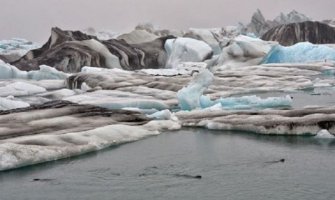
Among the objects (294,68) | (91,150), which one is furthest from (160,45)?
(91,150)

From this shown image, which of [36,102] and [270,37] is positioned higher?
[270,37]

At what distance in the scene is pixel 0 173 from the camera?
1598cm

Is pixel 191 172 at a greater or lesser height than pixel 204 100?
lesser

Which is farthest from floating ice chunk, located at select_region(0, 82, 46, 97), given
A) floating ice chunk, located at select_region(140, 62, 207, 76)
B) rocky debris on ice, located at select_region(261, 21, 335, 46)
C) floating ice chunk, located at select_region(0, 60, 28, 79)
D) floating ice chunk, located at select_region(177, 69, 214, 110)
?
rocky debris on ice, located at select_region(261, 21, 335, 46)

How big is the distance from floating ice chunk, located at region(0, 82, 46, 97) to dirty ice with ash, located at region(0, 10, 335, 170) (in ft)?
0.27

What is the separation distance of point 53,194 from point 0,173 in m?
3.33

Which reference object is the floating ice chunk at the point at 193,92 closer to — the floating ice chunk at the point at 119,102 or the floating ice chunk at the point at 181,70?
the floating ice chunk at the point at 119,102

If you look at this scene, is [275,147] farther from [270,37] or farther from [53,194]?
[270,37]

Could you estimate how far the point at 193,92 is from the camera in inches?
1109

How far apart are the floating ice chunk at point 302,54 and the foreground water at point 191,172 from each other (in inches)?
1575

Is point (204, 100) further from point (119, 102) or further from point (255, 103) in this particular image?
point (119, 102)

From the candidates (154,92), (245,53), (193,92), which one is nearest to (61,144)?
(193,92)

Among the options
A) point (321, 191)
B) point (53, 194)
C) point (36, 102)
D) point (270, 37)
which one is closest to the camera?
point (321, 191)

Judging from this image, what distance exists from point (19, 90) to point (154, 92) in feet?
34.5
